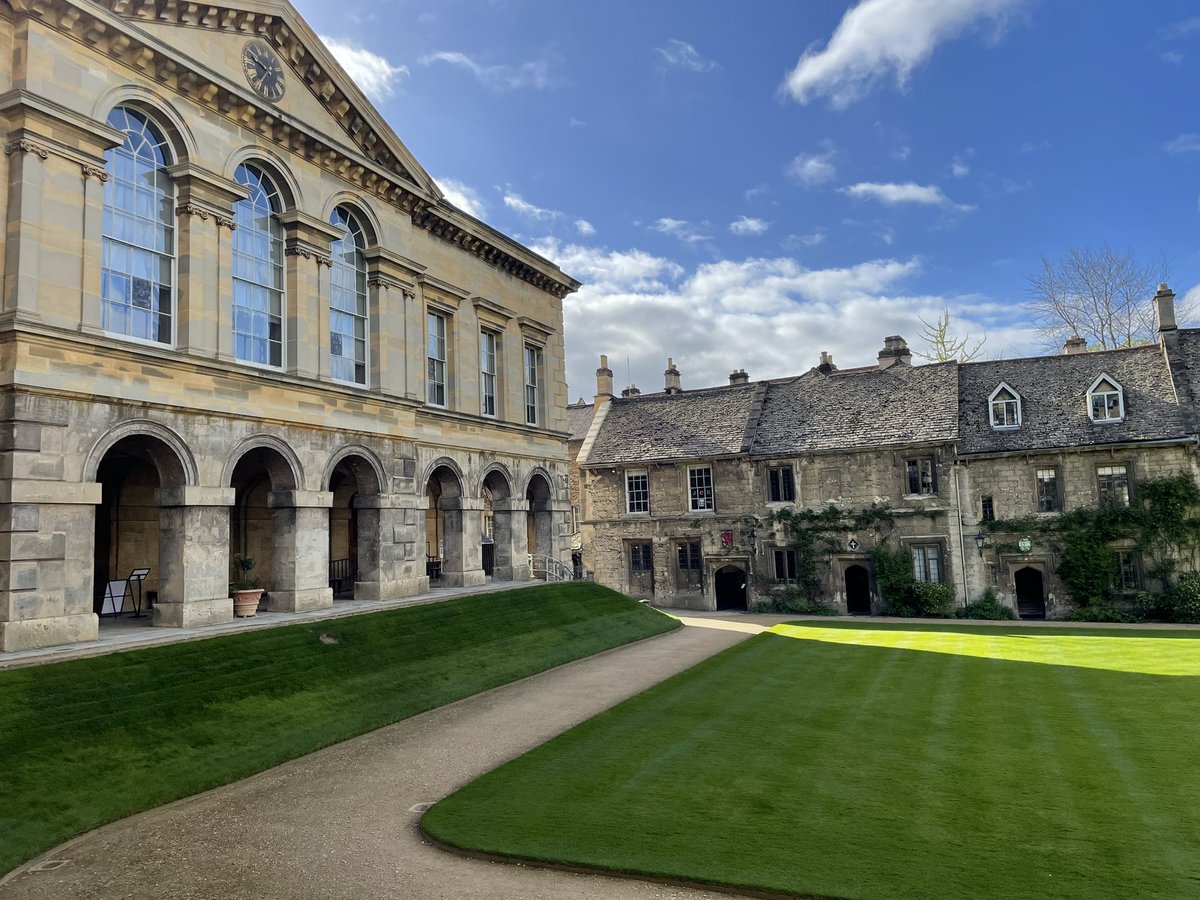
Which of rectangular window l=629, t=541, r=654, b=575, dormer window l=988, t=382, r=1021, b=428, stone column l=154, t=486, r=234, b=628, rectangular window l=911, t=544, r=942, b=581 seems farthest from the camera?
rectangular window l=629, t=541, r=654, b=575

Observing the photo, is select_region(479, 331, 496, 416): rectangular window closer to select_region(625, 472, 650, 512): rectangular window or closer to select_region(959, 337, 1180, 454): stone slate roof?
select_region(625, 472, 650, 512): rectangular window

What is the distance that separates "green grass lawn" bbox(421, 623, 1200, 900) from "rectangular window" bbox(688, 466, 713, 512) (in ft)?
70.5

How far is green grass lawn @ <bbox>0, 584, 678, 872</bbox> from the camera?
34.3ft

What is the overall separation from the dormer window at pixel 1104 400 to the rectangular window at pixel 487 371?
24897 mm

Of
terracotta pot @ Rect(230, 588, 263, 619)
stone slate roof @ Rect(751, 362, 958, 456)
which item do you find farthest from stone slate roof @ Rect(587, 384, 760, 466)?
terracotta pot @ Rect(230, 588, 263, 619)

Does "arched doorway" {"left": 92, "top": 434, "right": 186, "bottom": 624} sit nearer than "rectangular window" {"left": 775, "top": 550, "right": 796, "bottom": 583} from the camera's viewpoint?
Yes

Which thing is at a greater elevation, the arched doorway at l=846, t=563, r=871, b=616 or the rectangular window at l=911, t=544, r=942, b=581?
the rectangular window at l=911, t=544, r=942, b=581

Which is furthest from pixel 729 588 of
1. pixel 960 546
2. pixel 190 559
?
pixel 190 559

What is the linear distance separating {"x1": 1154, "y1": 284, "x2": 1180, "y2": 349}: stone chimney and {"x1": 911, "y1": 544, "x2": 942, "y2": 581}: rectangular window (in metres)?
13.2

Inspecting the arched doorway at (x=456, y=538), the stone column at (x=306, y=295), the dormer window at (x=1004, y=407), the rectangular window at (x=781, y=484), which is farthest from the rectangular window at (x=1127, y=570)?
the stone column at (x=306, y=295)

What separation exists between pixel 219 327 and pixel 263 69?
23.2 ft

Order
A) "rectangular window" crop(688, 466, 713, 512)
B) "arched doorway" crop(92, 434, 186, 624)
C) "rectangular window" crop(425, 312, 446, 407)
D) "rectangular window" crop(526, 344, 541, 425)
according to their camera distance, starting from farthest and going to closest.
→ "rectangular window" crop(688, 466, 713, 512)
"rectangular window" crop(526, 344, 541, 425)
"rectangular window" crop(425, 312, 446, 407)
"arched doorway" crop(92, 434, 186, 624)

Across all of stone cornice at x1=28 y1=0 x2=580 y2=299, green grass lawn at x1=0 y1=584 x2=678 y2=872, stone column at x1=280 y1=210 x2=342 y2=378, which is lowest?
green grass lawn at x1=0 y1=584 x2=678 y2=872

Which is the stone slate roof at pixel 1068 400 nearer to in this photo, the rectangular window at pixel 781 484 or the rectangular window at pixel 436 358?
the rectangular window at pixel 781 484
